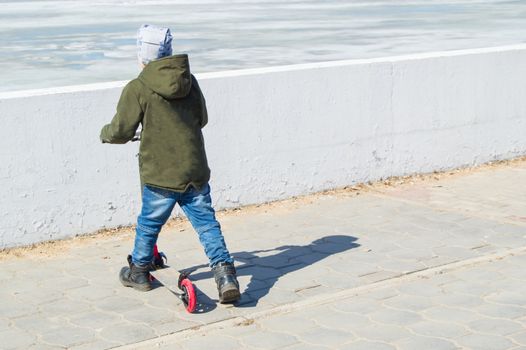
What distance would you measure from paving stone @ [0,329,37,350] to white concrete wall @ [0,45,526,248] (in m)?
1.82

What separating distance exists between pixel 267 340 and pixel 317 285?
104 centimetres

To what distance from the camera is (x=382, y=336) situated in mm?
5980

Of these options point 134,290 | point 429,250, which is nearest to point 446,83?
point 429,250

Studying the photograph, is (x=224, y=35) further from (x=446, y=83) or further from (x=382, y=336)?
(x=382, y=336)

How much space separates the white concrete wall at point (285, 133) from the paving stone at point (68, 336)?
1890 millimetres

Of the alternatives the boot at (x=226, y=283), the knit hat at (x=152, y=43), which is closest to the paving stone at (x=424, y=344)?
the boot at (x=226, y=283)

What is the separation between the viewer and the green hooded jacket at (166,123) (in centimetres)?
628

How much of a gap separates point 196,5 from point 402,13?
171 inches

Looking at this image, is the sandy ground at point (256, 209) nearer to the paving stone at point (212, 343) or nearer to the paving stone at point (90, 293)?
the paving stone at point (90, 293)

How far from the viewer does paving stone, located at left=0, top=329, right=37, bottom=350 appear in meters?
5.93

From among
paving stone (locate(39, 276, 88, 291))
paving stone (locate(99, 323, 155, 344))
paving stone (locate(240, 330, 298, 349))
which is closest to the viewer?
paving stone (locate(240, 330, 298, 349))

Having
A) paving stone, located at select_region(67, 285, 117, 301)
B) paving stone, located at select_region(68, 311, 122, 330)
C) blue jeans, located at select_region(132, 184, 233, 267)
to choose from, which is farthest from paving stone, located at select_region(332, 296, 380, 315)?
paving stone, located at select_region(67, 285, 117, 301)

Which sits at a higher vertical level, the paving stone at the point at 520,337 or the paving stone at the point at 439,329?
the paving stone at the point at 520,337

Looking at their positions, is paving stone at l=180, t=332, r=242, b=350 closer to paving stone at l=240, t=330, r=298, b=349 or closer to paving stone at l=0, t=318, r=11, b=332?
paving stone at l=240, t=330, r=298, b=349
